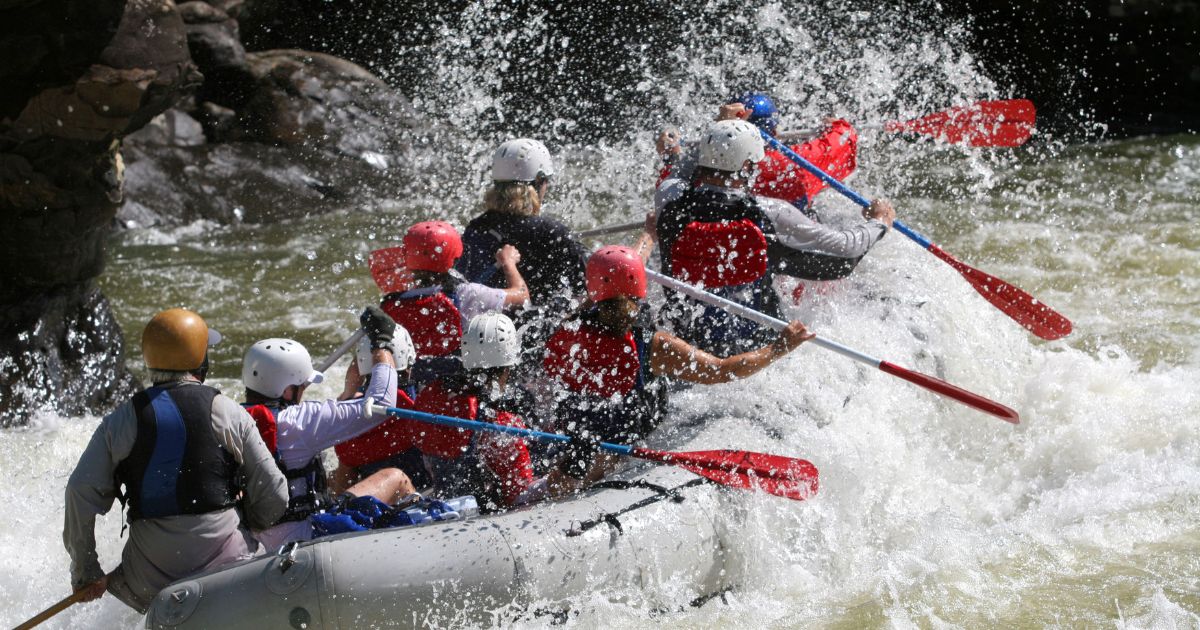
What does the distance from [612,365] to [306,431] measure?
1220mm

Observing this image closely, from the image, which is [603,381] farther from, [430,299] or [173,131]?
[173,131]

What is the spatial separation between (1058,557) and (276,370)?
11.6ft

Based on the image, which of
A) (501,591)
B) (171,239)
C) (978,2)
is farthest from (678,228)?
(978,2)

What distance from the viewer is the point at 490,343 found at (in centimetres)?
452

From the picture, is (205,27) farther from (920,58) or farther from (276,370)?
(276,370)

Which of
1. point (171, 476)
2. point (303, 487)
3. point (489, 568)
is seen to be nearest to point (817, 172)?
point (489, 568)

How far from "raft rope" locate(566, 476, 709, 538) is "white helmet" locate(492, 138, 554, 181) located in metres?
1.78

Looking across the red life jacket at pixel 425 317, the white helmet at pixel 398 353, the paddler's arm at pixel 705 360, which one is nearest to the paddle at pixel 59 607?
the white helmet at pixel 398 353

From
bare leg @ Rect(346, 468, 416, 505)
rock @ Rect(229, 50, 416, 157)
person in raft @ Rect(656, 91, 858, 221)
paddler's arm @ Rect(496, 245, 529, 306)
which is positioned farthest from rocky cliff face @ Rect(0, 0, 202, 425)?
rock @ Rect(229, 50, 416, 157)

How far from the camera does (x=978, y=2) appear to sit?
56.2 feet

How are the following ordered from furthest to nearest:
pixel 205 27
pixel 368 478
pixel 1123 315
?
pixel 205 27, pixel 1123 315, pixel 368 478

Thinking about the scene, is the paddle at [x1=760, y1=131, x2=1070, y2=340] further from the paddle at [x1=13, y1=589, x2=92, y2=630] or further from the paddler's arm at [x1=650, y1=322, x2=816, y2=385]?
the paddle at [x1=13, y1=589, x2=92, y2=630]

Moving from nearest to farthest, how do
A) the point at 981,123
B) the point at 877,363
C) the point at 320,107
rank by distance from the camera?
the point at 877,363, the point at 981,123, the point at 320,107

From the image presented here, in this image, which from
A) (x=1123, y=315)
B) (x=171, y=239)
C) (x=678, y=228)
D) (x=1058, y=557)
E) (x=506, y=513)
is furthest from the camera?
(x=171, y=239)
